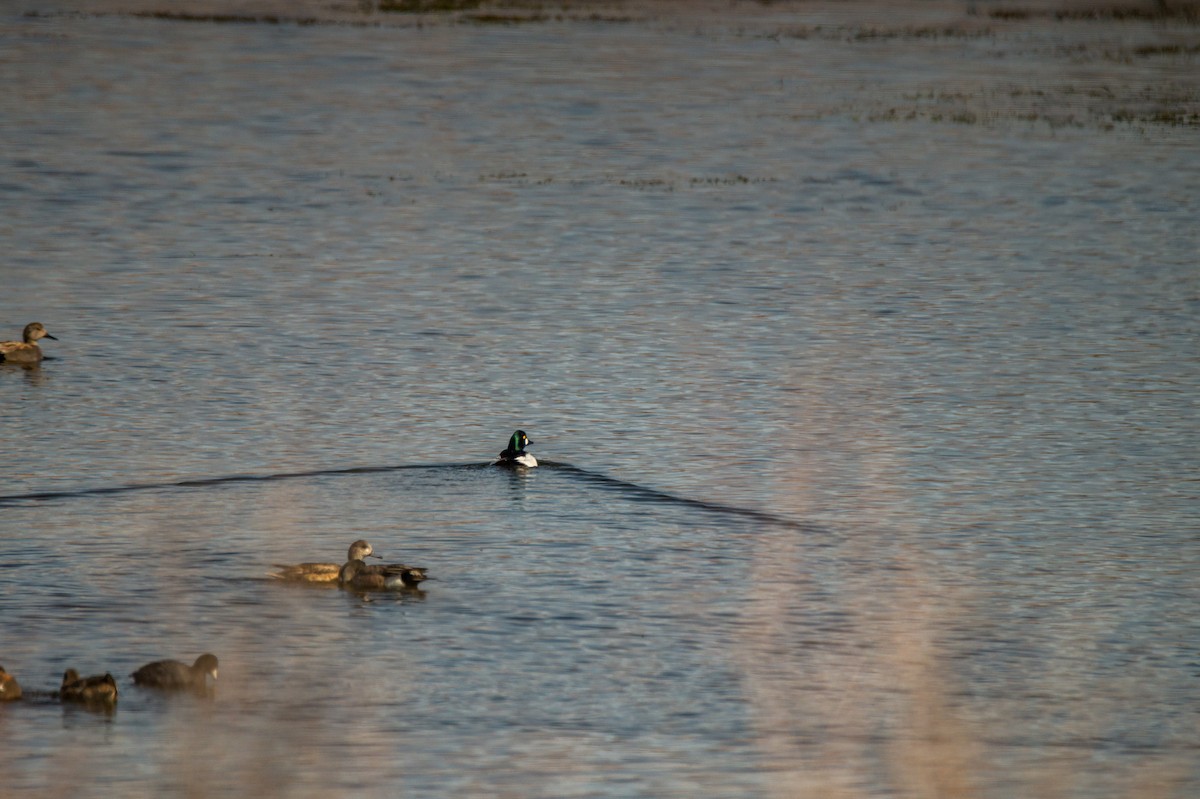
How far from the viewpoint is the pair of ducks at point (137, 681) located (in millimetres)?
10844

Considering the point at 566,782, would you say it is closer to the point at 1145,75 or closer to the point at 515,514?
the point at 515,514

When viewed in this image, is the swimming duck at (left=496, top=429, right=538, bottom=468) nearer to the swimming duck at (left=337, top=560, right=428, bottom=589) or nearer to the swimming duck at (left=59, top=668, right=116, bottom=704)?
the swimming duck at (left=337, top=560, right=428, bottom=589)

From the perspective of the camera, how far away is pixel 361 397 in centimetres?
1928

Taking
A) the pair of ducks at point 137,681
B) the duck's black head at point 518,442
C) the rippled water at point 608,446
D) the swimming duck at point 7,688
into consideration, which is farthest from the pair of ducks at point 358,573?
the duck's black head at point 518,442

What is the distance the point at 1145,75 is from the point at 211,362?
3077 cm

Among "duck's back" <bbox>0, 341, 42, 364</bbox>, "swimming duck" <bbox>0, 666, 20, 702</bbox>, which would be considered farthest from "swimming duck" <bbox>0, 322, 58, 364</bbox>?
"swimming duck" <bbox>0, 666, 20, 702</bbox>

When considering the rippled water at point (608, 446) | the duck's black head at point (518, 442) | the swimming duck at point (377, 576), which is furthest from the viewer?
the duck's black head at point (518, 442)

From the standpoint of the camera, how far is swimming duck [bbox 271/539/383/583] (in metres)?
13.2

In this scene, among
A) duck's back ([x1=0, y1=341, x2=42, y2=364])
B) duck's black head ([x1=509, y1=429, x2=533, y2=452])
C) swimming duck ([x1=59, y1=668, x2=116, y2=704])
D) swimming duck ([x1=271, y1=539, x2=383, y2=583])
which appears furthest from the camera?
duck's back ([x1=0, y1=341, x2=42, y2=364])

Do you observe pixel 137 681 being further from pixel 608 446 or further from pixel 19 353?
pixel 19 353

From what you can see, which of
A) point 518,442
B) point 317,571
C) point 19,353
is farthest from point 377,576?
point 19,353

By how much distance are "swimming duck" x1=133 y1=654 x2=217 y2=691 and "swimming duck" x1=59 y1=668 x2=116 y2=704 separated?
25 centimetres

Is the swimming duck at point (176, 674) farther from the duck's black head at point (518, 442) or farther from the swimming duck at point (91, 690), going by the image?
the duck's black head at point (518, 442)

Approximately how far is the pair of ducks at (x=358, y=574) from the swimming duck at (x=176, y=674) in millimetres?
1952
